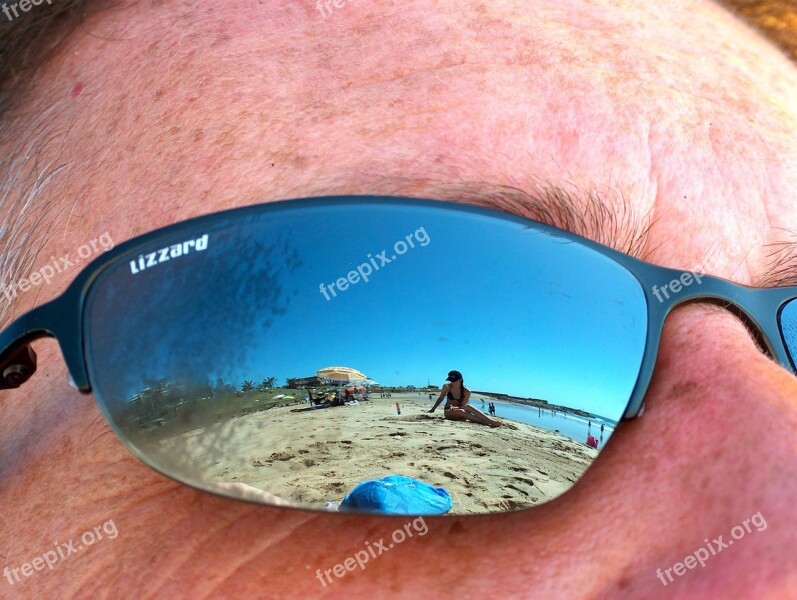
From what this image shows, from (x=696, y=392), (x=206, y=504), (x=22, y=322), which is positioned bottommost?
(x=696, y=392)

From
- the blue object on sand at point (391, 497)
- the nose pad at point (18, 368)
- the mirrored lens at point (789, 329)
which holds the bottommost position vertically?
the mirrored lens at point (789, 329)

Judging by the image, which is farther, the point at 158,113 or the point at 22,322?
the point at 158,113

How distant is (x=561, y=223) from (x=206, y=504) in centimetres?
65

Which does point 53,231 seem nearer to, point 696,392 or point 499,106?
point 499,106

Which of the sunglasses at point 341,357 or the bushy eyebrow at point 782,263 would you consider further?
the bushy eyebrow at point 782,263

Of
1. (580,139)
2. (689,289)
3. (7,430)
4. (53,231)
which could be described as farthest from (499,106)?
(7,430)

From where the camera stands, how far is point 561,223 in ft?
3.27

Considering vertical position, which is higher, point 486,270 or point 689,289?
point 486,270
